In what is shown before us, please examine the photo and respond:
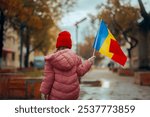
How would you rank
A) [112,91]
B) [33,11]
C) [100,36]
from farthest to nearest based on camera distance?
1. [33,11]
2. [112,91]
3. [100,36]

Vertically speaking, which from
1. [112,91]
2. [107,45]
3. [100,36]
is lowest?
[112,91]

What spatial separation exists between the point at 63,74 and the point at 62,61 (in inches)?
7.4

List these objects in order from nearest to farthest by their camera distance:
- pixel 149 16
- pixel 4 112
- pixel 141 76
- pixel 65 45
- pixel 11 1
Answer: pixel 65 45
pixel 4 112
pixel 141 76
pixel 11 1
pixel 149 16

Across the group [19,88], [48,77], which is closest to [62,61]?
[48,77]

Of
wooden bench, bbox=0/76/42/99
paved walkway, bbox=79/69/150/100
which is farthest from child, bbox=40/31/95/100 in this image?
paved walkway, bbox=79/69/150/100

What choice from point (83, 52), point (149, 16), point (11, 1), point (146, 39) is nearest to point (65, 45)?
point (11, 1)

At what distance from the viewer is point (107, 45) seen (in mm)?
5996

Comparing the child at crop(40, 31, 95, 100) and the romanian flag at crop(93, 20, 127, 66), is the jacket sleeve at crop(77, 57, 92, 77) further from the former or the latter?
the romanian flag at crop(93, 20, 127, 66)

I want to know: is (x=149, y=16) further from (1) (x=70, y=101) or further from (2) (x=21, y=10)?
(1) (x=70, y=101)

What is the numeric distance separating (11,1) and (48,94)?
1696 centimetres

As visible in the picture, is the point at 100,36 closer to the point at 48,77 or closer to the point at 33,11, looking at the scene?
the point at 48,77

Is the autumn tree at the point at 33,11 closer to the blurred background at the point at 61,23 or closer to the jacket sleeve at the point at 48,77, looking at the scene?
the blurred background at the point at 61,23

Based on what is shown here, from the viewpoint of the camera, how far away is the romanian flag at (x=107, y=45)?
5.88 meters

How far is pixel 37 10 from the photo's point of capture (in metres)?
29.7
